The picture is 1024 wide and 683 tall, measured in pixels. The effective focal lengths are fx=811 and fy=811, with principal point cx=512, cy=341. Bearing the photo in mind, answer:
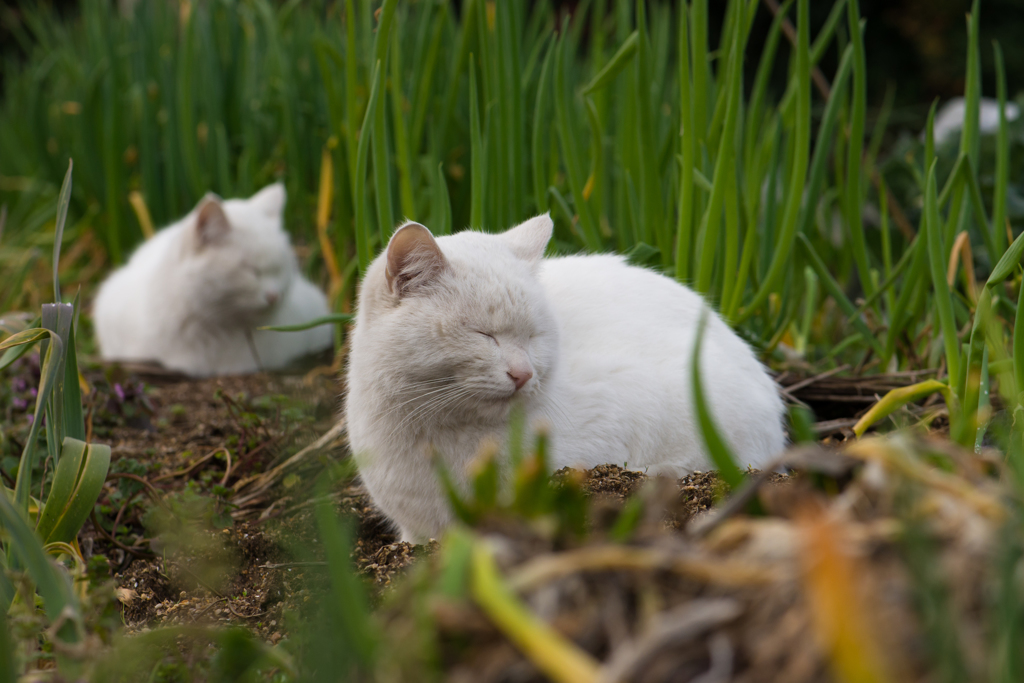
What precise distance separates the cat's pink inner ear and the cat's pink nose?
0.21 m

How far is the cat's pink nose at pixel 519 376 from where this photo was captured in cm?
129

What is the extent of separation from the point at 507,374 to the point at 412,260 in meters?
0.24

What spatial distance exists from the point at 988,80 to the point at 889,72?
0.72 meters

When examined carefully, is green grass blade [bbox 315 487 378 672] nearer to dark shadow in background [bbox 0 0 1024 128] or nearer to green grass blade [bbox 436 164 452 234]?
green grass blade [bbox 436 164 452 234]

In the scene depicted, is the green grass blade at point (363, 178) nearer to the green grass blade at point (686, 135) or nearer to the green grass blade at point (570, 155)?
the green grass blade at point (570, 155)

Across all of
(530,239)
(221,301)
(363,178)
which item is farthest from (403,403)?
(221,301)

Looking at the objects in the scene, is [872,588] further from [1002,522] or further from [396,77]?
[396,77]

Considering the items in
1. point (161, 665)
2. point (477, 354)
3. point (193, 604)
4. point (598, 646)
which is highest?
point (598, 646)

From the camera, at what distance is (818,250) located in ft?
8.45

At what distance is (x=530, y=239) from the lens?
148 centimetres

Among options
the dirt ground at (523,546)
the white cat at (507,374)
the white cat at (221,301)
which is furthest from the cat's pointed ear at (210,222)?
the white cat at (507,374)

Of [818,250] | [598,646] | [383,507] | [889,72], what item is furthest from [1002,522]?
[889,72]

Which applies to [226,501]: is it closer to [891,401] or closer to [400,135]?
[400,135]

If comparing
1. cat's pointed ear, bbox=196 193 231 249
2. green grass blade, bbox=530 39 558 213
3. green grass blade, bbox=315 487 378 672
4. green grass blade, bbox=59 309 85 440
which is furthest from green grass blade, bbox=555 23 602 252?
green grass blade, bbox=315 487 378 672
